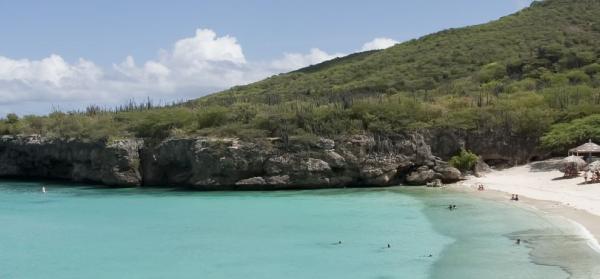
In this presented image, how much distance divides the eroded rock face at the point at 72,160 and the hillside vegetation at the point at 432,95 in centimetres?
118

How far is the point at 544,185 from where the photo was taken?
115ft

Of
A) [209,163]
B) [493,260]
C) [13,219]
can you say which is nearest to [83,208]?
[13,219]

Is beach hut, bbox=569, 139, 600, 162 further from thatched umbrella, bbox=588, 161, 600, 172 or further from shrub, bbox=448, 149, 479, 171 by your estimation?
shrub, bbox=448, 149, 479, 171

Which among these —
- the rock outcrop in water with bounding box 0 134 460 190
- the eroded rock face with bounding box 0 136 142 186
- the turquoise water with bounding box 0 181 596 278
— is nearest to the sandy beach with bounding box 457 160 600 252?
the turquoise water with bounding box 0 181 596 278

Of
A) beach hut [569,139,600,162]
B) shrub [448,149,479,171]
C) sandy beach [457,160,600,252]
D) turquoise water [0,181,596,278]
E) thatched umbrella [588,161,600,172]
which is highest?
beach hut [569,139,600,162]

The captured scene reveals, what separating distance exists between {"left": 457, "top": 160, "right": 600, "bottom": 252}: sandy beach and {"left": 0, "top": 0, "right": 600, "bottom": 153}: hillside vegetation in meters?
3.03

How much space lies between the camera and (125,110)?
60406 mm

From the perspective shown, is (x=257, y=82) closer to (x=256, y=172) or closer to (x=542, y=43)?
(x=542, y=43)

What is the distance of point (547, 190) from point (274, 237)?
16267 millimetres

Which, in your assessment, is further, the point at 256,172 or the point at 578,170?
the point at 256,172

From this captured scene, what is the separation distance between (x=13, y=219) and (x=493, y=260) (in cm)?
2466

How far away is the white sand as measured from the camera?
28906 millimetres

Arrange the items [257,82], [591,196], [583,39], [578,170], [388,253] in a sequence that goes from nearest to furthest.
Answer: [388,253], [591,196], [578,170], [583,39], [257,82]

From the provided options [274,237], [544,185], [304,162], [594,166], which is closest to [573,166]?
[594,166]
